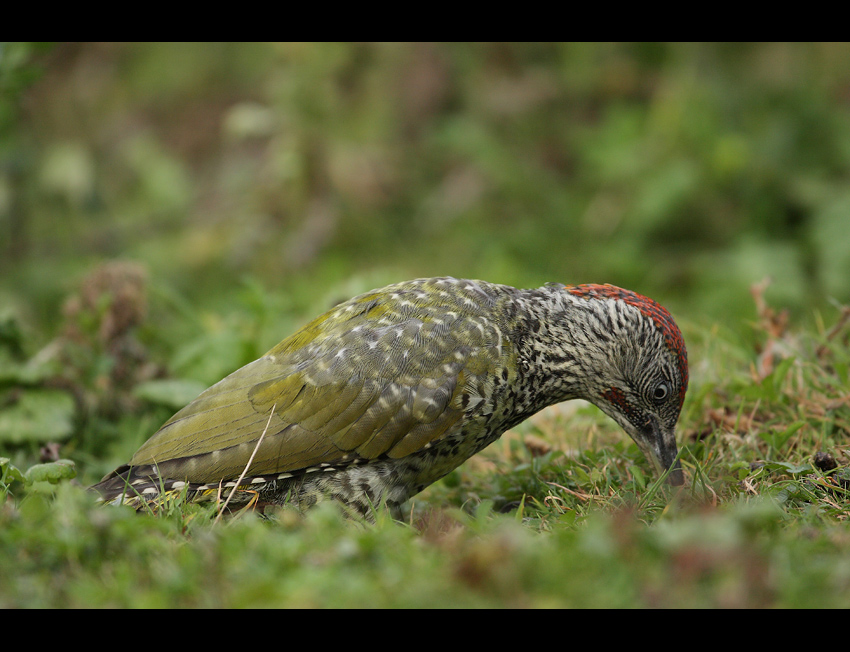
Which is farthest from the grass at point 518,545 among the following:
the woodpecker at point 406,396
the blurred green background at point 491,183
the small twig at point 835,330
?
the blurred green background at point 491,183

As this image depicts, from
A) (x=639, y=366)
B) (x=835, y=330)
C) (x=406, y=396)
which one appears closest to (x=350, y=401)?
(x=406, y=396)

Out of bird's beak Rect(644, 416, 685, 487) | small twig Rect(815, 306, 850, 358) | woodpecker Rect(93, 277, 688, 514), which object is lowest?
bird's beak Rect(644, 416, 685, 487)

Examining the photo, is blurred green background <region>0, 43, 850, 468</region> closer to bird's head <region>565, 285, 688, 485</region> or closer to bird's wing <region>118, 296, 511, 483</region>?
bird's wing <region>118, 296, 511, 483</region>

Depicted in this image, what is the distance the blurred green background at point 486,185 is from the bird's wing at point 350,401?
2.52m

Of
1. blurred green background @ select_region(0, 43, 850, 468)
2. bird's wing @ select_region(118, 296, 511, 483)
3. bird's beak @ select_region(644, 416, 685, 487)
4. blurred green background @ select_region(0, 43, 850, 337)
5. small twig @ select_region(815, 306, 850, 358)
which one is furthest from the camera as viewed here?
blurred green background @ select_region(0, 43, 850, 337)

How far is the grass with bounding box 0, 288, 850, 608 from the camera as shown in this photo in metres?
2.19

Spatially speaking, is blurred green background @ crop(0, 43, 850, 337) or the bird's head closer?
the bird's head

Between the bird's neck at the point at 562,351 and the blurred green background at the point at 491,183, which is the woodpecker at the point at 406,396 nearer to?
the bird's neck at the point at 562,351

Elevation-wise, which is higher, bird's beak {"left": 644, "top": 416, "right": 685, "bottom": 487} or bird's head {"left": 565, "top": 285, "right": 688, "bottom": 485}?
bird's head {"left": 565, "top": 285, "right": 688, "bottom": 485}

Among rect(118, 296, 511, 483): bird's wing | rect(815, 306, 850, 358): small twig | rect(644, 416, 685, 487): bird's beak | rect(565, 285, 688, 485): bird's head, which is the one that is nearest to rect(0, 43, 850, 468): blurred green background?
rect(815, 306, 850, 358): small twig

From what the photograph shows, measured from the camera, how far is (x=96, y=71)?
10422mm

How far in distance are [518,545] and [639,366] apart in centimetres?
160
